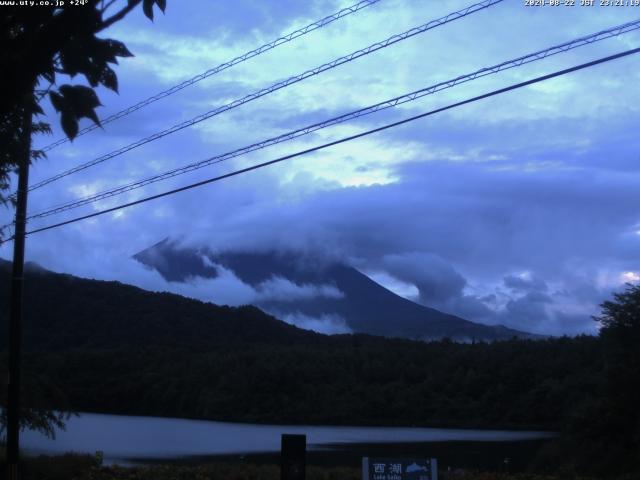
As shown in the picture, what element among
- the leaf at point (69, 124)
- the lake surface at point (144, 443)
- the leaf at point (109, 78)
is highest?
the leaf at point (109, 78)

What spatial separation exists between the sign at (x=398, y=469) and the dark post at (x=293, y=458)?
3.05 ft

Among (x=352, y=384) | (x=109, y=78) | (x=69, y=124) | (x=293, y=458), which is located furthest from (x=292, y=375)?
(x=69, y=124)

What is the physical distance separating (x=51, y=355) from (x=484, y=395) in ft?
154

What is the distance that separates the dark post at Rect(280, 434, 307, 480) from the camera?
1160 centimetres

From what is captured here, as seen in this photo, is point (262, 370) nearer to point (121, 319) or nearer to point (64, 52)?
point (121, 319)

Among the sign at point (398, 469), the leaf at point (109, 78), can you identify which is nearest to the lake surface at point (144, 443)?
the sign at point (398, 469)

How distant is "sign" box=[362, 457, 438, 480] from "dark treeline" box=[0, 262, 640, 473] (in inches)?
1678

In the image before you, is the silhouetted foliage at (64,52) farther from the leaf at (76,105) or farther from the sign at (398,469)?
the sign at (398,469)

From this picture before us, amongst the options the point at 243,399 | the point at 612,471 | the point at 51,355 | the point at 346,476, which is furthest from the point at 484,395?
the point at 346,476

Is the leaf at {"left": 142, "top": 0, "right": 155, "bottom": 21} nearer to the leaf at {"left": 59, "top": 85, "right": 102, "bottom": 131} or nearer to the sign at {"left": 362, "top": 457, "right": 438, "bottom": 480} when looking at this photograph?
the leaf at {"left": 59, "top": 85, "right": 102, "bottom": 131}

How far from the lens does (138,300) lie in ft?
250

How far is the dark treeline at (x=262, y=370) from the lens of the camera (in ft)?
198

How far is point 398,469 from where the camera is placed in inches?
460

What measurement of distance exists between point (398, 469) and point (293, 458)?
157 cm
